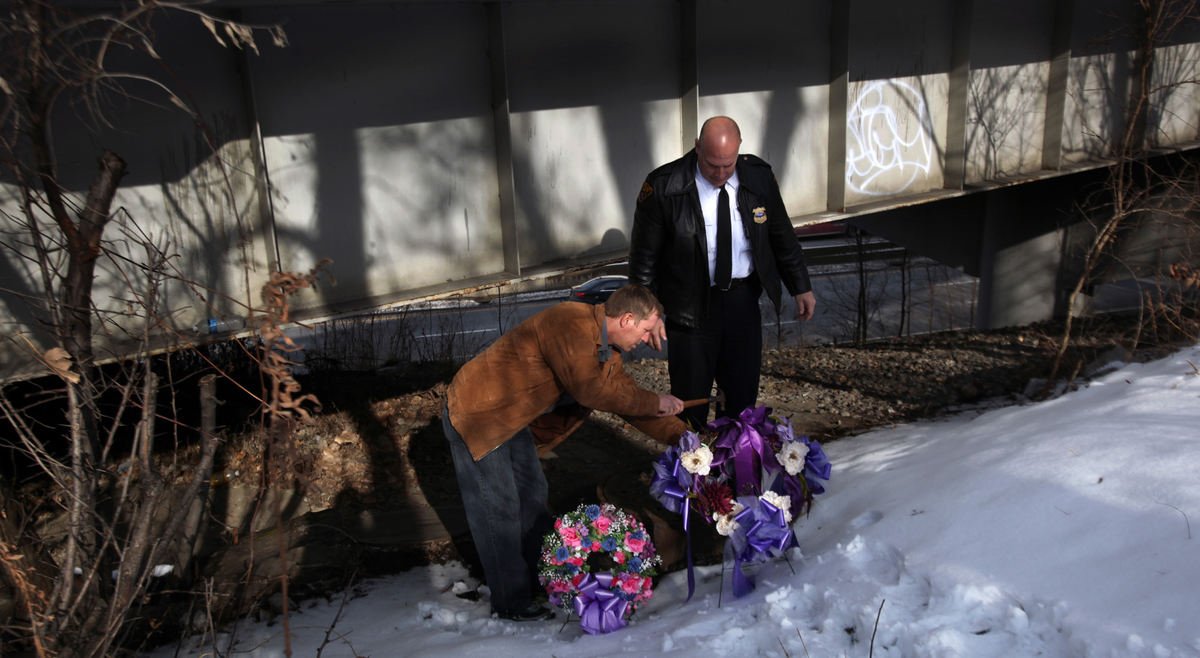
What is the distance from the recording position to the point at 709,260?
4.61m

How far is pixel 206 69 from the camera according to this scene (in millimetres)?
4664

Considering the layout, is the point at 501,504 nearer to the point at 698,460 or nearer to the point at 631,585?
the point at 631,585

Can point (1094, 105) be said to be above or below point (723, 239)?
above

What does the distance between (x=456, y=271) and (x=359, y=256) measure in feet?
2.15

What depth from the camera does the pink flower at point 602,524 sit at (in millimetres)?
3777

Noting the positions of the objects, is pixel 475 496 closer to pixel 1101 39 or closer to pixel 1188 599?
pixel 1188 599

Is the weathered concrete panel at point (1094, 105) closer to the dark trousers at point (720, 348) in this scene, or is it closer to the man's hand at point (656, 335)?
the dark trousers at point (720, 348)

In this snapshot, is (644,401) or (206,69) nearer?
(644,401)

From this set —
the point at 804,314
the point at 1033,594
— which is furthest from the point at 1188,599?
the point at 804,314

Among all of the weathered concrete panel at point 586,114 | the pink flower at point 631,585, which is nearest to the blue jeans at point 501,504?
the pink flower at point 631,585

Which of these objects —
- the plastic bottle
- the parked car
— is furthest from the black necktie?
the parked car

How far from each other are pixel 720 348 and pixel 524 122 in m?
2.10

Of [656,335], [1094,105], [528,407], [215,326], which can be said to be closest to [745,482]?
[656,335]

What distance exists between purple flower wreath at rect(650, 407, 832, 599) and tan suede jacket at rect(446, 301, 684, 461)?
0.32 m
